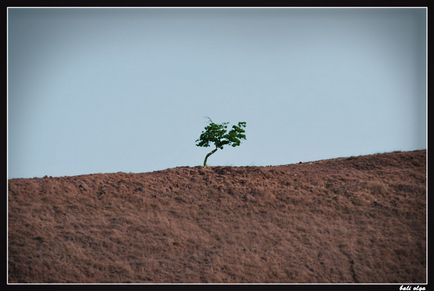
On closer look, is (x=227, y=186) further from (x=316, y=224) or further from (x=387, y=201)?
(x=387, y=201)

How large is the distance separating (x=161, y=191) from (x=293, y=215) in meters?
5.43

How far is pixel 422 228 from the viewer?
2194cm

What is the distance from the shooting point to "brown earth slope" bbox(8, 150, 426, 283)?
19.2 meters

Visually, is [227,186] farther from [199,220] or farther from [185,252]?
[185,252]

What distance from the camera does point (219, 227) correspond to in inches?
845

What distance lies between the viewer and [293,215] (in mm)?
22578

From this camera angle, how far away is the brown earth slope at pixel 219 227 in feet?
63.0

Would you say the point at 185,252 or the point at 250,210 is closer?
the point at 185,252

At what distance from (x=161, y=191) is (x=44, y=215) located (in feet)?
15.6
